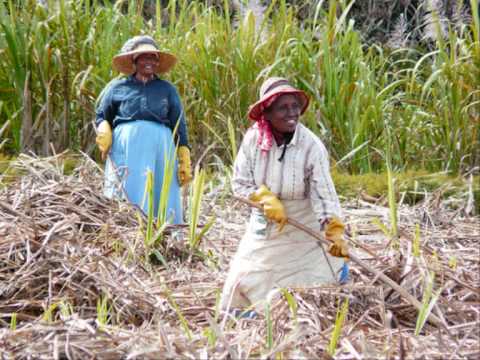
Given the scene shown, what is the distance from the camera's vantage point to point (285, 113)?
11.8 ft

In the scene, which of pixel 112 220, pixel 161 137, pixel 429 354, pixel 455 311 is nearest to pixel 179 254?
pixel 112 220

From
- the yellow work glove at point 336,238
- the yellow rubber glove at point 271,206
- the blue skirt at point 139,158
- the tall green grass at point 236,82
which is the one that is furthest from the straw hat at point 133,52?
the yellow work glove at point 336,238

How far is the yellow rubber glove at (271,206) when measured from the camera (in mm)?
3449

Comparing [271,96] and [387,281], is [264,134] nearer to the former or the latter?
[271,96]

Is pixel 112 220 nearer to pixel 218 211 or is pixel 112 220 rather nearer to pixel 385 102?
pixel 218 211

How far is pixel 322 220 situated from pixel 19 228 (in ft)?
4.25

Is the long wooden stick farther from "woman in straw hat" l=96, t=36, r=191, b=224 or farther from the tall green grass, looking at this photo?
the tall green grass

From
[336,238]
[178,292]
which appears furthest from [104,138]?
[336,238]

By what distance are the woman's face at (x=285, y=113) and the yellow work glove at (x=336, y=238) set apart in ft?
1.29

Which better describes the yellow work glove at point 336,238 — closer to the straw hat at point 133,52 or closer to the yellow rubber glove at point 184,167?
the yellow rubber glove at point 184,167

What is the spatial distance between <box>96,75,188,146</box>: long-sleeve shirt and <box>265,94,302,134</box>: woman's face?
190 centimetres

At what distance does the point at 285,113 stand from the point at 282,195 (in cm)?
31

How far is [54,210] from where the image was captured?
4500 millimetres

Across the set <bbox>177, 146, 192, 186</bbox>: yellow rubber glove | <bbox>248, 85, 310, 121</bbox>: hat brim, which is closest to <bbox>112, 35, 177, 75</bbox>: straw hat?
<bbox>177, 146, 192, 186</bbox>: yellow rubber glove
